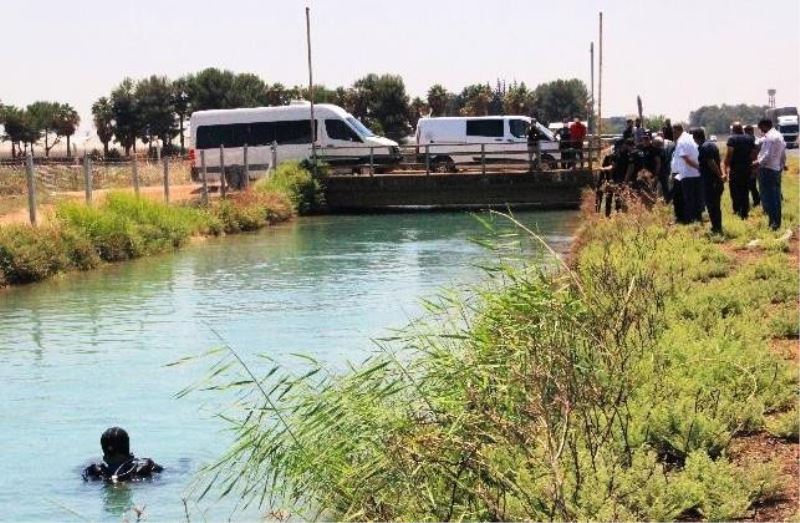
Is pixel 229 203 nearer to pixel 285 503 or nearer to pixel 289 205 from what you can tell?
pixel 289 205

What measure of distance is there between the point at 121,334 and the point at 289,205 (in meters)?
21.2

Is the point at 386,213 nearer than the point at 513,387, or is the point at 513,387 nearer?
the point at 513,387

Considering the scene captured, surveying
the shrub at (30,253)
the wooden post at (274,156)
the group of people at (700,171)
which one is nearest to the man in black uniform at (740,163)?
the group of people at (700,171)

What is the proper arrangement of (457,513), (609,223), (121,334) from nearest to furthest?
(457,513) < (121,334) < (609,223)

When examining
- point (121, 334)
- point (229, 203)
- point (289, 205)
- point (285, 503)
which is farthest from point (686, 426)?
point (289, 205)

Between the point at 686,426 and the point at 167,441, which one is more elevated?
the point at 686,426

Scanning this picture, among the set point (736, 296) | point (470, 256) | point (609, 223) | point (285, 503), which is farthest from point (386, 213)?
point (285, 503)

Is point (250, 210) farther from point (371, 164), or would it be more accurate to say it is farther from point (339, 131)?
point (339, 131)

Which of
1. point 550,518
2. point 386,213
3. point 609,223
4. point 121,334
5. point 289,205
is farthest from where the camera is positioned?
point 386,213

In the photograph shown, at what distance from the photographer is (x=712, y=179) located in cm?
1847

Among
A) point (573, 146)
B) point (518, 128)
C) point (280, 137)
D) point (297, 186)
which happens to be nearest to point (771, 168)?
point (573, 146)

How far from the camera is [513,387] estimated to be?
773cm

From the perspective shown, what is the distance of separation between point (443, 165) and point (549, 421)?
3614 centimetres

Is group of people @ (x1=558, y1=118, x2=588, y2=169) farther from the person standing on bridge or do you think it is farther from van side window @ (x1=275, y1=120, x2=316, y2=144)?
the person standing on bridge
